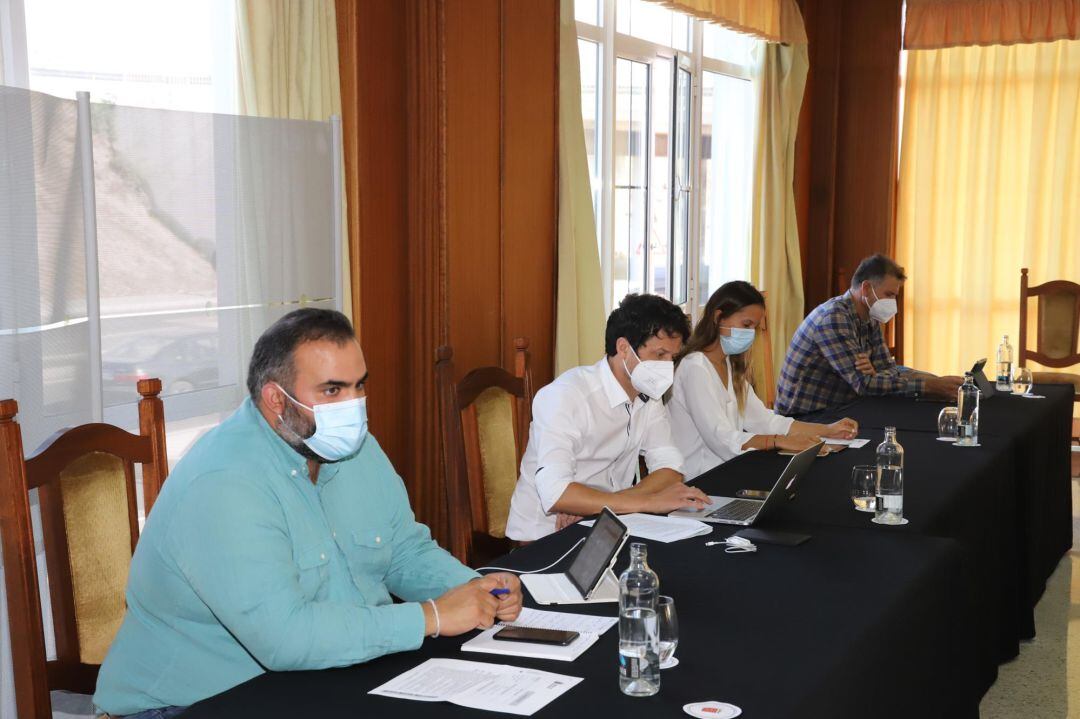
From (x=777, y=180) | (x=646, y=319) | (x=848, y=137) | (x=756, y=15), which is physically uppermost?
(x=756, y=15)

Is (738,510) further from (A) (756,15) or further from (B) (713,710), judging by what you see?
(A) (756,15)

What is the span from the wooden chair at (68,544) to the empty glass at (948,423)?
2.50 meters

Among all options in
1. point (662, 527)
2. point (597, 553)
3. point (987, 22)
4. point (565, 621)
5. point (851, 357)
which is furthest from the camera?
point (987, 22)

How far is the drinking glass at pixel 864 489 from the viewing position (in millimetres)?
2564

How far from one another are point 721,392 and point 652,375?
2.21 feet

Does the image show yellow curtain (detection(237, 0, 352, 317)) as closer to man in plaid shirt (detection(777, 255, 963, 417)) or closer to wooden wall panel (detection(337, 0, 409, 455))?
wooden wall panel (detection(337, 0, 409, 455))

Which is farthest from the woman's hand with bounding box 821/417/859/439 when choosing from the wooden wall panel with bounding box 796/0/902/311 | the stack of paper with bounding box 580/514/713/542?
the wooden wall panel with bounding box 796/0/902/311

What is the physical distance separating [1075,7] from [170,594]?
621 cm

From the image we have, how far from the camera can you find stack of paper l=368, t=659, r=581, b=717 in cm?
143

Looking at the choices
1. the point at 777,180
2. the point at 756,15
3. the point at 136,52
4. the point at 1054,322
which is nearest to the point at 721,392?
the point at 136,52

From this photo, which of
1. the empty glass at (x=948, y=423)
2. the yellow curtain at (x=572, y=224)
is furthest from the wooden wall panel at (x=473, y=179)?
the empty glass at (x=948, y=423)

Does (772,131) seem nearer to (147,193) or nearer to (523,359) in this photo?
(523,359)

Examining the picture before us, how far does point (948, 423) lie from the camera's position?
3.48 meters

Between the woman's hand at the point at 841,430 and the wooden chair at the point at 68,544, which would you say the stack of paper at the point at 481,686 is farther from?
the woman's hand at the point at 841,430
